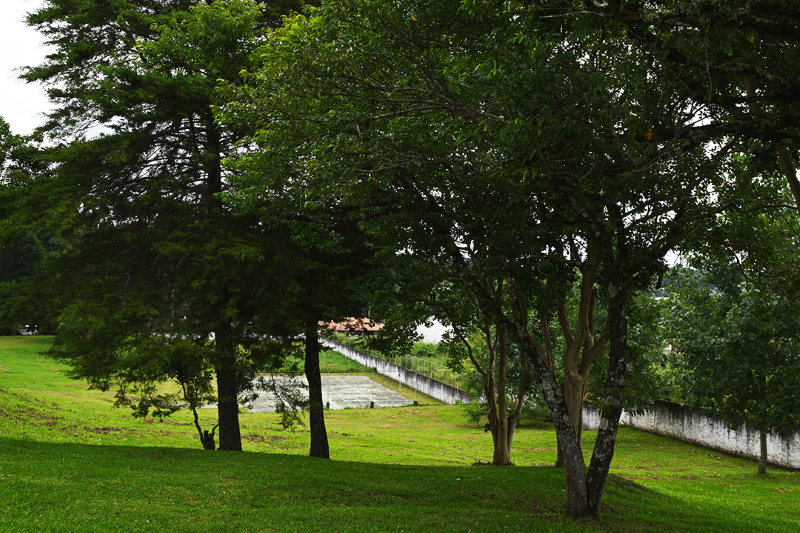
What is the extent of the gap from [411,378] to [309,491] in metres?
35.8

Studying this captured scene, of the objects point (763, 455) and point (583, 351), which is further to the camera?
point (763, 455)

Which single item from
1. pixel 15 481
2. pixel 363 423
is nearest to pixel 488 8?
pixel 15 481

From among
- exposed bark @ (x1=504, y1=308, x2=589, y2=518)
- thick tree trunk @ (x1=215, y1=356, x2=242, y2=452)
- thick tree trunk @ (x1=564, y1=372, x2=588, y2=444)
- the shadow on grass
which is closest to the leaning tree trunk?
thick tree trunk @ (x1=215, y1=356, x2=242, y2=452)

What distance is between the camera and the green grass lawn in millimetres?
7523

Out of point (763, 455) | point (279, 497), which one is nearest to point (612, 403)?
point (279, 497)

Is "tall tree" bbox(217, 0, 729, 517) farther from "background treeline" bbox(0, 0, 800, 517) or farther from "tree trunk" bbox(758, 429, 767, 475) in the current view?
"tree trunk" bbox(758, 429, 767, 475)

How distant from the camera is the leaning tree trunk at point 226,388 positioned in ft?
42.0

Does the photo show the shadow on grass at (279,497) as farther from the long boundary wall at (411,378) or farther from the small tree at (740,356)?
the long boundary wall at (411,378)

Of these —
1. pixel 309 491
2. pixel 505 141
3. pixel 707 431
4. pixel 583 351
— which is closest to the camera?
pixel 505 141

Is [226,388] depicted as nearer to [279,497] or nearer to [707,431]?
[279,497]

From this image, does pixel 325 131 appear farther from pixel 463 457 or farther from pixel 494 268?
pixel 463 457

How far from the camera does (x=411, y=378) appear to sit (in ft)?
148

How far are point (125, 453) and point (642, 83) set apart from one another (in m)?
12.0

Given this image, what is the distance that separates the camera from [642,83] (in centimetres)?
774
